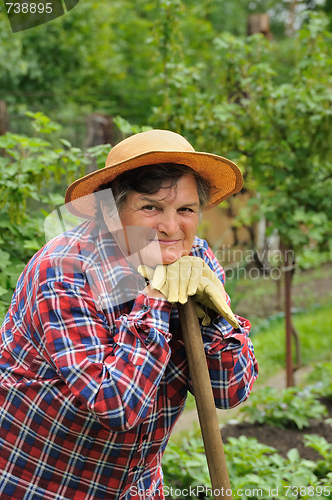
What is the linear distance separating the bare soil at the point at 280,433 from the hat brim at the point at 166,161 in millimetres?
2039

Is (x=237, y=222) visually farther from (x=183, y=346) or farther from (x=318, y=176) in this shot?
(x=183, y=346)

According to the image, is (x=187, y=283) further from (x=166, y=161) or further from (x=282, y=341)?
(x=282, y=341)

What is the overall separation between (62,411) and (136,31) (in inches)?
437

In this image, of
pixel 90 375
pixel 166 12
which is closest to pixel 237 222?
pixel 166 12

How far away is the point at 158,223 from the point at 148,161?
184 mm

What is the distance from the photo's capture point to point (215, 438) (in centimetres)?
135

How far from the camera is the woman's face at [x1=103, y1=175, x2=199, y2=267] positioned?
52.8 inches

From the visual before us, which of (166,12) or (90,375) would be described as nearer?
(90,375)

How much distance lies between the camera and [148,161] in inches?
52.0

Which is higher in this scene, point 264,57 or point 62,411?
point 264,57

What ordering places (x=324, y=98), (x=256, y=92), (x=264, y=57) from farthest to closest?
(x=264, y=57) → (x=256, y=92) → (x=324, y=98)

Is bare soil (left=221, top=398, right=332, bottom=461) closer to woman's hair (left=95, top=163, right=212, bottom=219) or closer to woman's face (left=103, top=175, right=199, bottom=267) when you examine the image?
woman's face (left=103, top=175, right=199, bottom=267)

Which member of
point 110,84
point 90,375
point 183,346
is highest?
point 110,84

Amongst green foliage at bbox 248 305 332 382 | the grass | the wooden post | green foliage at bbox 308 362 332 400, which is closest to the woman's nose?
the wooden post
